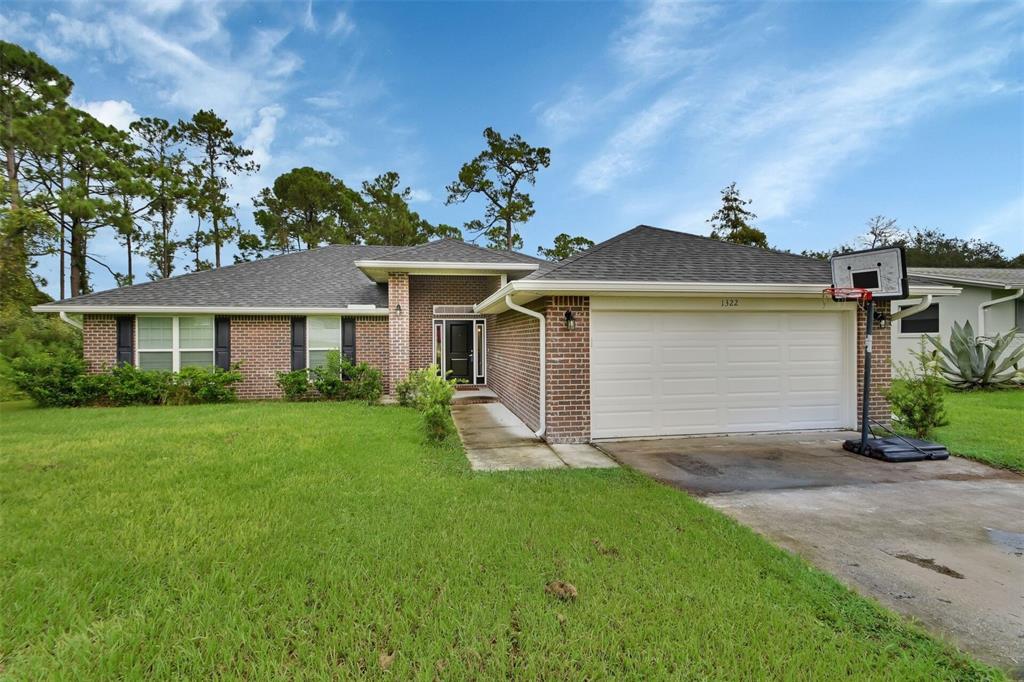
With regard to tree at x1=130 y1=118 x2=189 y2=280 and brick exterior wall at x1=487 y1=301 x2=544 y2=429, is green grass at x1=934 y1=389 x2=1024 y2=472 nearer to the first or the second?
brick exterior wall at x1=487 y1=301 x2=544 y2=429

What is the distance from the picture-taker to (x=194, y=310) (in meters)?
Result: 11.1

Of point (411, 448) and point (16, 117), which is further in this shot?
point (16, 117)

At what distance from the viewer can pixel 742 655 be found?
89.8 inches

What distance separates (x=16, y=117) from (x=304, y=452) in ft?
76.9

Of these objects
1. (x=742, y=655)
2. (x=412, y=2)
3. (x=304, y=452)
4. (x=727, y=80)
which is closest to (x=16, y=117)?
(x=412, y=2)

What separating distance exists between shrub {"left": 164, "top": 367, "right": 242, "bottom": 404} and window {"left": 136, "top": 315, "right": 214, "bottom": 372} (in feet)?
1.95

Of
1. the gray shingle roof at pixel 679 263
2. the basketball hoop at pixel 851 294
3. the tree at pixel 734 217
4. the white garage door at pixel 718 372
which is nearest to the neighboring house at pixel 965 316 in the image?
the gray shingle roof at pixel 679 263

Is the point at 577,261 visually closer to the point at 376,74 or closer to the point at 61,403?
the point at 376,74

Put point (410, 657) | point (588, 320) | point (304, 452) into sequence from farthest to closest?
point (588, 320), point (304, 452), point (410, 657)

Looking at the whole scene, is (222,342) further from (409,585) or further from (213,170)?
(213,170)

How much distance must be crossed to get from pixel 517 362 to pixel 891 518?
20.3 ft

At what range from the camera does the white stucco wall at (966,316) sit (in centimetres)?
1467

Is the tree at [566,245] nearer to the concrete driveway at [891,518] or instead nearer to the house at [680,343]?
the house at [680,343]

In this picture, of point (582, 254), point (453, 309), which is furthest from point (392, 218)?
point (582, 254)
